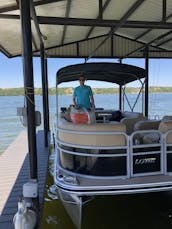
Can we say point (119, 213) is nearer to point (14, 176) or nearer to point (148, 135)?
point (148, 135)

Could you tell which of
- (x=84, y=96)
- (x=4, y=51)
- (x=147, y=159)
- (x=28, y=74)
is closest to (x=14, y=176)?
(x=84, y=96)

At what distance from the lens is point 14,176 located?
16.7 feet

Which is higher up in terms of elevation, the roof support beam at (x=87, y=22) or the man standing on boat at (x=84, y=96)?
the roof support beam at (x=87, y=22)

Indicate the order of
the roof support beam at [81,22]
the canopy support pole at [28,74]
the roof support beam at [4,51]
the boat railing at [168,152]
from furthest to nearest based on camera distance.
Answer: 1. the roof support beam at [4,51]
2. the roof support beam at [81,22]
3. the canopy support pole at [28,74]
4. the boat railing at [168,152]

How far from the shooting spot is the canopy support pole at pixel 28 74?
11.3ft

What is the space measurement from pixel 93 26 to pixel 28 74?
241 cm

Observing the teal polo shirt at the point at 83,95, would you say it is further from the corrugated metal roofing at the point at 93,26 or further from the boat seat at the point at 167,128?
the boat seat at the point at 167,128

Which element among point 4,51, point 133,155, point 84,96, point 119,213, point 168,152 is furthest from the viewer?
point 4,51

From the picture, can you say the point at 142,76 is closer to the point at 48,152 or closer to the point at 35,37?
the point at 48,152

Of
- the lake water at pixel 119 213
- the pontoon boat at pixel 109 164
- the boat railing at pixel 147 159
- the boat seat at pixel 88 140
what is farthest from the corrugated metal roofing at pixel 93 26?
the lake water at pixel 119 213

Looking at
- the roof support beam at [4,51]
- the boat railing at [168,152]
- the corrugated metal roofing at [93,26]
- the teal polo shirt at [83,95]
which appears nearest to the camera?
the boat railing at [168,152]

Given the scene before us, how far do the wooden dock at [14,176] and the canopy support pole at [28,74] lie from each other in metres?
0.54

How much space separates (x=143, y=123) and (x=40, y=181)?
211 centimetres

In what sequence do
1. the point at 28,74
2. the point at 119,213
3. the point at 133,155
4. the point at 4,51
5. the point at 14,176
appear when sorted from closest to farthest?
1. the point at 133,155
2. the point at 28,74
3. the point at 119,213
4. the point at 14,176
5. the point at 4,51
